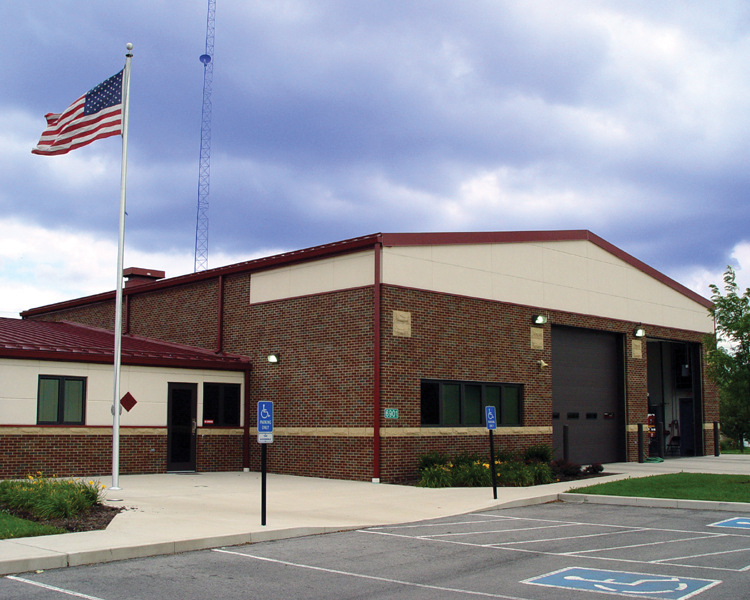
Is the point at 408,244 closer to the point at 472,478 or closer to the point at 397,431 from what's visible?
the point at 397,431

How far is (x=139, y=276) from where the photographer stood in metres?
31.0

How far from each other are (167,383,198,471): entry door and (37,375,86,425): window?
2605mm

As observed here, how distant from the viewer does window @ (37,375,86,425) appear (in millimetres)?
20266

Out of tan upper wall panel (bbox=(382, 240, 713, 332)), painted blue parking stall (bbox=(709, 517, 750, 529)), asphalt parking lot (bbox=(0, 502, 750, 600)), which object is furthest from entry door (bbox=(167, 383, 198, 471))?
painted blue parking stall (bbox=(709, 517, 750, 529))

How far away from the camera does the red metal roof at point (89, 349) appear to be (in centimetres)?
2028

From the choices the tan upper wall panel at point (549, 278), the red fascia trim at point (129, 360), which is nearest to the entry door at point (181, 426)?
the red fascia trim at point (129, 360)

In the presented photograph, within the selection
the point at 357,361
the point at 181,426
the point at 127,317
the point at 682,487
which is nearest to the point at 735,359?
the point at 682,487

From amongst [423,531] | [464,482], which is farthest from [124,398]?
[423,531]

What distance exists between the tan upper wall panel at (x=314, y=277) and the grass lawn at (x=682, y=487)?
7.73 m

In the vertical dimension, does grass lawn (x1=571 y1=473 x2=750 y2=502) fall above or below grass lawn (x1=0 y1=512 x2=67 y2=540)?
below

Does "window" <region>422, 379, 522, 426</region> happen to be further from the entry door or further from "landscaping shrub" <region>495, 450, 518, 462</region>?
the entry door

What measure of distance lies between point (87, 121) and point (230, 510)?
1016cm

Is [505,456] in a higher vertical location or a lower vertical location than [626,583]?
higher

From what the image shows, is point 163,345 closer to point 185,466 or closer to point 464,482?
point 185,466
